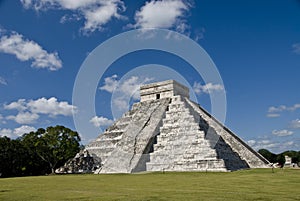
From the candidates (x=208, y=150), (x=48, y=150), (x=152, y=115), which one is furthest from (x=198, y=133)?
(x=48, y=150)

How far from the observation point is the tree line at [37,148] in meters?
31.9

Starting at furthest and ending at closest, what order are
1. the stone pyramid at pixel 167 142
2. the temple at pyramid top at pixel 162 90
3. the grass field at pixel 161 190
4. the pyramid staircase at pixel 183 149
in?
the temple at pyramid top at pixel 162 90, the stone pyramid at pixel 167 142, the pyramid staircase at pixel 183 149, the grass field at pixel 161 190

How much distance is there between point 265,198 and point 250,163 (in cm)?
1806

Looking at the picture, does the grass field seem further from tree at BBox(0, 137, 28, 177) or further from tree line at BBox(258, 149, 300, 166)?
tree line at BBox(258, 149, 300, 166)

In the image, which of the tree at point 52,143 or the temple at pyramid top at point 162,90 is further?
the tree at point 52,143

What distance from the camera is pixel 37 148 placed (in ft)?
105

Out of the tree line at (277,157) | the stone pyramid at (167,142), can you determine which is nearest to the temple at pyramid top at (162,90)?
the stone pyramid at (167,142)

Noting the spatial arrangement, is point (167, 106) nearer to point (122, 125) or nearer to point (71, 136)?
point (122, 125)

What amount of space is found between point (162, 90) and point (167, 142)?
26.7 feet

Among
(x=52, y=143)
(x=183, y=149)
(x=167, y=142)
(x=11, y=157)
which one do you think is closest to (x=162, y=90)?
(x=167, y=142)

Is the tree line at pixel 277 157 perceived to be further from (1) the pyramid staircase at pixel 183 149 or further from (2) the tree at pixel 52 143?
(2) the tree at pixel 52 143

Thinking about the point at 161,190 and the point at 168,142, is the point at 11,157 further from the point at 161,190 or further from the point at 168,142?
the point at 161,190

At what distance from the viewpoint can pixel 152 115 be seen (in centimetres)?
2730

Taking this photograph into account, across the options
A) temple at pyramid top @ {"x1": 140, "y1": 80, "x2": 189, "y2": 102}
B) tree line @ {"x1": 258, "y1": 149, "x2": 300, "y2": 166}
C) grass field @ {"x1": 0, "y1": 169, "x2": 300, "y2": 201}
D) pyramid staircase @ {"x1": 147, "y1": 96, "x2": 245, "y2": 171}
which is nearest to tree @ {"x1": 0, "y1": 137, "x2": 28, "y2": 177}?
temple at pyramid top @ {"x1": 140, "y1": 80, "x2": 189, "y2": 102}
